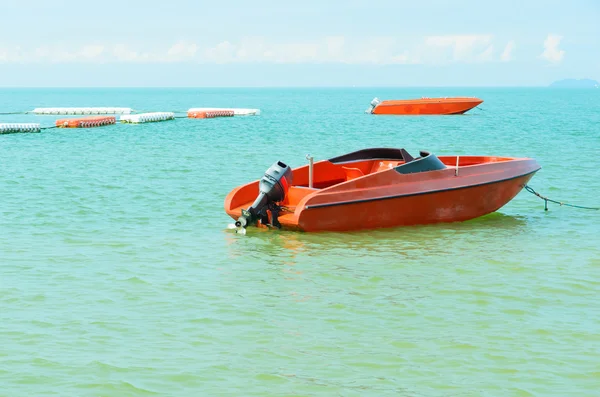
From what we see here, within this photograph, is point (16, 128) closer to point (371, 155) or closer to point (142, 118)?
point (142, 118)

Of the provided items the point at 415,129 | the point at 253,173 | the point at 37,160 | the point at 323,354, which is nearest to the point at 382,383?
the point at 323,354

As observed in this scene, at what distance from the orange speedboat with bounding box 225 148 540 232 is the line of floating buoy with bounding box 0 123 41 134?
42971mm

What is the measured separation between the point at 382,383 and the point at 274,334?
1.96m

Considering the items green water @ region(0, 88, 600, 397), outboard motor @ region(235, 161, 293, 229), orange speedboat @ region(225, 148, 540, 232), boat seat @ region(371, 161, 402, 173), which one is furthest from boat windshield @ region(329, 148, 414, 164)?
outboard motor @ region(235, 161, 293, 229)

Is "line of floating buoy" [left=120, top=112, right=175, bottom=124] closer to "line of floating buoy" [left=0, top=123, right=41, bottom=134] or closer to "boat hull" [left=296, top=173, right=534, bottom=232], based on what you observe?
"line of floating buoy" [left=0, top=123, right=41, bottom=134]

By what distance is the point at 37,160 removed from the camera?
35781 mm

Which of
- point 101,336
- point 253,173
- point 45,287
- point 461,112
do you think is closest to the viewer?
point 101,336

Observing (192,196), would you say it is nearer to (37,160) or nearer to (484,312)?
(484,312)

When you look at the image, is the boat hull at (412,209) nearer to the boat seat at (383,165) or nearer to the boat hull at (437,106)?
the boat seat at (383,165)

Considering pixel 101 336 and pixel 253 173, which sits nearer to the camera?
pixel 101 336

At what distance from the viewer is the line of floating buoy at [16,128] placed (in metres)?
55.1

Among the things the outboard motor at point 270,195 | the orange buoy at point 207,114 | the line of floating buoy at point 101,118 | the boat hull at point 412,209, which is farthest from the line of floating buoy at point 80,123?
the boat hull at point 412,209

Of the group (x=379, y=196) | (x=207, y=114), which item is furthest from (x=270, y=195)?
(x=207, y=114)

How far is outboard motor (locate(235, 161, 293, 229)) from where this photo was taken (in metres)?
15.0
